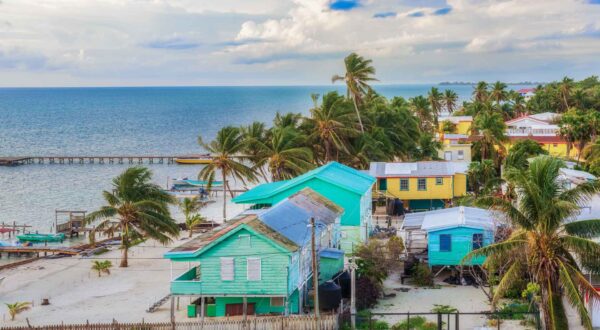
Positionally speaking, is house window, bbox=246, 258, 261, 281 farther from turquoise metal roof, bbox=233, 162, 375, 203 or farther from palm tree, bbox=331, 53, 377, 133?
palm tree, bbox=331, 53, 377, 133

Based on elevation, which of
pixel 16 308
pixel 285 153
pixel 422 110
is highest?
pixel 422 110

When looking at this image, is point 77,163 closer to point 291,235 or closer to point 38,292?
point 38,292

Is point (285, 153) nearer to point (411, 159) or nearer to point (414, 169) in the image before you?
point (414, 169)

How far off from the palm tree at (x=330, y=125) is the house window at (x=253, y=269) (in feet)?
118

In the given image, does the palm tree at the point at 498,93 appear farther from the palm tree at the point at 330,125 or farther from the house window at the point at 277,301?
the house window at the point at 277,301

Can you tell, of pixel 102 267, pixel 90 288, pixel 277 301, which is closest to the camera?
pixel 277 301

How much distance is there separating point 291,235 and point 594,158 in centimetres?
3363

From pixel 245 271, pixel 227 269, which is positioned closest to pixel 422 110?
pixel 245 271

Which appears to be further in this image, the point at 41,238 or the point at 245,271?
the point at 41,238

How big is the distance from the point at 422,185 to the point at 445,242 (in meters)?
21.8

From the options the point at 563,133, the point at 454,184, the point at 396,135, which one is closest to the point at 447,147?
the point at 396,135

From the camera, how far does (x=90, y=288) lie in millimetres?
40625

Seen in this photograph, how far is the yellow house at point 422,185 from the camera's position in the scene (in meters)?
59.4

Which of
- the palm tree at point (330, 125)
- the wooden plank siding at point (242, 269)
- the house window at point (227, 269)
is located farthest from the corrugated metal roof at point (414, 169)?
the house window at point (227, 269)
